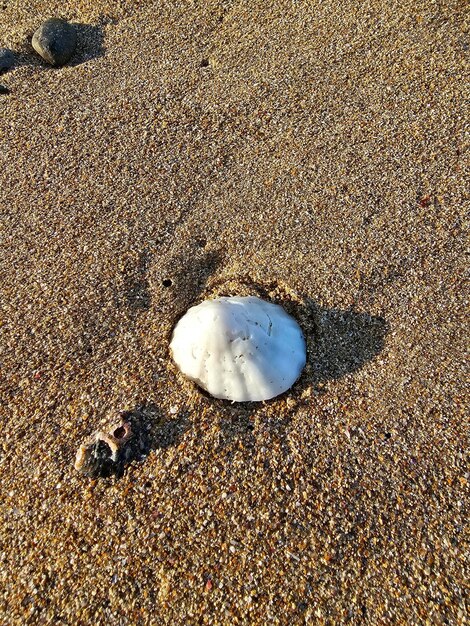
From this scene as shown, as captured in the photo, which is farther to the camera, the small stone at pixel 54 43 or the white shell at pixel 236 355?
the small stone at pixel 54 43

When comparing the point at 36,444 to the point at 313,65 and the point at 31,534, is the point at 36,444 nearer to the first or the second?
the point at 31,534

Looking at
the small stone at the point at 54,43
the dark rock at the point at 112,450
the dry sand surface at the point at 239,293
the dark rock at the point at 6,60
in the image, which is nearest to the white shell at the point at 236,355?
the dry sand surface at the point at 239,293

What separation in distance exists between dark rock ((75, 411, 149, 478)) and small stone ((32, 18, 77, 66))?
8.82 feet

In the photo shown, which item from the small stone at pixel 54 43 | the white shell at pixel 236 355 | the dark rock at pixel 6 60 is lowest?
the white shell at pixel 236 355

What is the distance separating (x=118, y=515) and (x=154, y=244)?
4.44 feet

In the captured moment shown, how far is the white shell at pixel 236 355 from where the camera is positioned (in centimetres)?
210

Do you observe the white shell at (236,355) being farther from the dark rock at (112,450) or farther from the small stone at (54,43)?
the small stone at (54,43)

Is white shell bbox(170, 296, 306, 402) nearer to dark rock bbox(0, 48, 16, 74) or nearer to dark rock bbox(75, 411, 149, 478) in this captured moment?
dark rock bbox(75, 411, 149, 478)

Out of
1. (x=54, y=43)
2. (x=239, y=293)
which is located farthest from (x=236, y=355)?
(x=54, y=43)

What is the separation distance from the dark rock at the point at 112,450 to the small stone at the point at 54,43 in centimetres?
269

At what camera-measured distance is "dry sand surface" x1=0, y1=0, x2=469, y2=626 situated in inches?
68.5

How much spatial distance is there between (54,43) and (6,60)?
0.35 metres

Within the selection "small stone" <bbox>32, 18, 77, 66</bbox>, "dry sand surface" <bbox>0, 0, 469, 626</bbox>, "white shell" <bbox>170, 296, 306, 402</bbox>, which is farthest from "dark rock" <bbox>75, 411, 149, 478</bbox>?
"small stone" <bbox>32, 18, 77, 66</bbox>

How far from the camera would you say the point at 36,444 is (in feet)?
6.64
